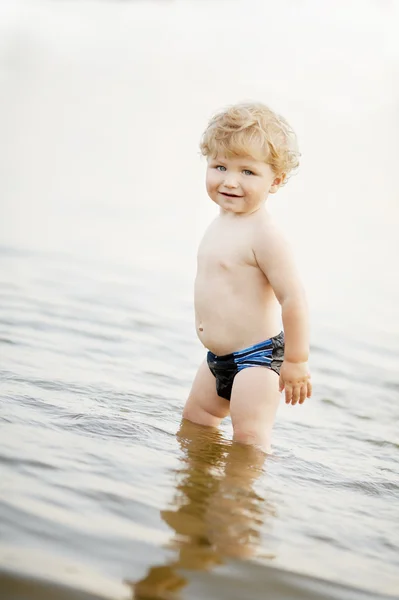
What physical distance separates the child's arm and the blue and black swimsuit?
0.09m

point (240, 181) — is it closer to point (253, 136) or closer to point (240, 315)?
point (253, 136)

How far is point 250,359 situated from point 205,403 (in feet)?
1.05

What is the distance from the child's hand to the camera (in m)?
3.26

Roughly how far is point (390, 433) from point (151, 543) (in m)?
2.30

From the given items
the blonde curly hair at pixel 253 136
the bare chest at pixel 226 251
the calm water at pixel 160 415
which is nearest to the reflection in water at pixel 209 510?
the calm water at pixel 160 415

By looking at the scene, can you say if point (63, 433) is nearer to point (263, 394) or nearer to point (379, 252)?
point (263, 394)

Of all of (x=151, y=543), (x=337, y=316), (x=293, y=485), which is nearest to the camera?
(x=151, y=543)

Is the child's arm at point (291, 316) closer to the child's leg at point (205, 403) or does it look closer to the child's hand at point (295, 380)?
the child's hand at point (295, 380)

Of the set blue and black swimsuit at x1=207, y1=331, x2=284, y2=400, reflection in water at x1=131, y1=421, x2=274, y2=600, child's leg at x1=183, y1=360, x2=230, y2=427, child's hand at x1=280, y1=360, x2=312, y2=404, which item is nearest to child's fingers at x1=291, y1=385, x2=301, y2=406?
child's hand at x1=280, y1=360, x2=312, y2=404

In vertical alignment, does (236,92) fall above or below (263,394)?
above

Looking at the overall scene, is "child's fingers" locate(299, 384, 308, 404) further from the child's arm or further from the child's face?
the child's face

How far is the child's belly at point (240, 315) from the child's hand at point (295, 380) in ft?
0.59

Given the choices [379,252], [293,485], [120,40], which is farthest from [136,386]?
[120,40]

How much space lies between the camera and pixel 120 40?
30.6 m
